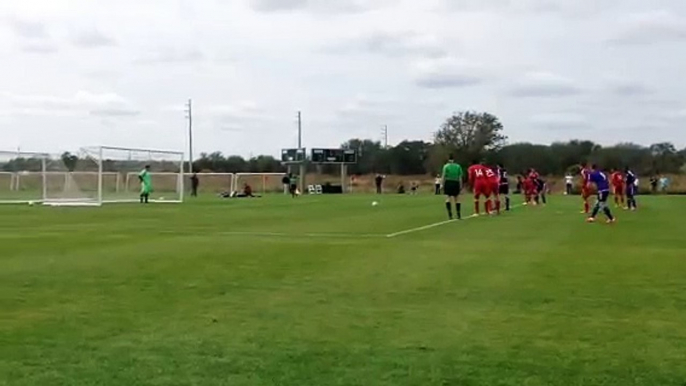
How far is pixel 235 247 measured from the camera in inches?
742

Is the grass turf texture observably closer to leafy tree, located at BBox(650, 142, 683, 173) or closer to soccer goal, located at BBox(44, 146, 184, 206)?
soccer goal, located at BBox(44, 146, 184, 206)

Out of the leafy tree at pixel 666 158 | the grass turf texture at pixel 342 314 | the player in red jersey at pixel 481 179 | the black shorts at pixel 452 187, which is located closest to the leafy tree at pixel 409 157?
the leafy tree at pixel 666 158

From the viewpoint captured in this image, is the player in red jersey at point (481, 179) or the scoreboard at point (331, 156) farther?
the scoreboard at point (331, 156)

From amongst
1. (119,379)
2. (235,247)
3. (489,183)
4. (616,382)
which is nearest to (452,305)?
(616,382)

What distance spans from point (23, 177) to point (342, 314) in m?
49.5

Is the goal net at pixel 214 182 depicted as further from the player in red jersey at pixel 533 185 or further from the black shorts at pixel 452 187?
the black shorts at pixel 452 187

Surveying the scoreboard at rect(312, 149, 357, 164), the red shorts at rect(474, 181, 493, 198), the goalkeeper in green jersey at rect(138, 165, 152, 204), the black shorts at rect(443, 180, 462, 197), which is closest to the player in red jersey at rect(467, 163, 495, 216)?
the red shorts at rect(474, 181, 493, 198)

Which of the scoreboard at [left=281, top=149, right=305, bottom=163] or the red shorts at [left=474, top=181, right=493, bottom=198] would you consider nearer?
the red shorts at [left=474, top=181, right=493, bottom=198]

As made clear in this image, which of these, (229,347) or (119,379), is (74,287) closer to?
(229,347)

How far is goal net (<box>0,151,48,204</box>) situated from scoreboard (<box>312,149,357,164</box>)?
40046mm

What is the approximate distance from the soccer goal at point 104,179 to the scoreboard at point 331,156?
36.7 meters

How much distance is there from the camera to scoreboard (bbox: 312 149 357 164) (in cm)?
9456

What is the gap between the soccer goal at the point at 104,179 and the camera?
170ft

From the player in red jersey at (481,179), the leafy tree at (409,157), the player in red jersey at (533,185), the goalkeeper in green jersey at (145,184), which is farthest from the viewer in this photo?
the leafy tree at (409,157)
